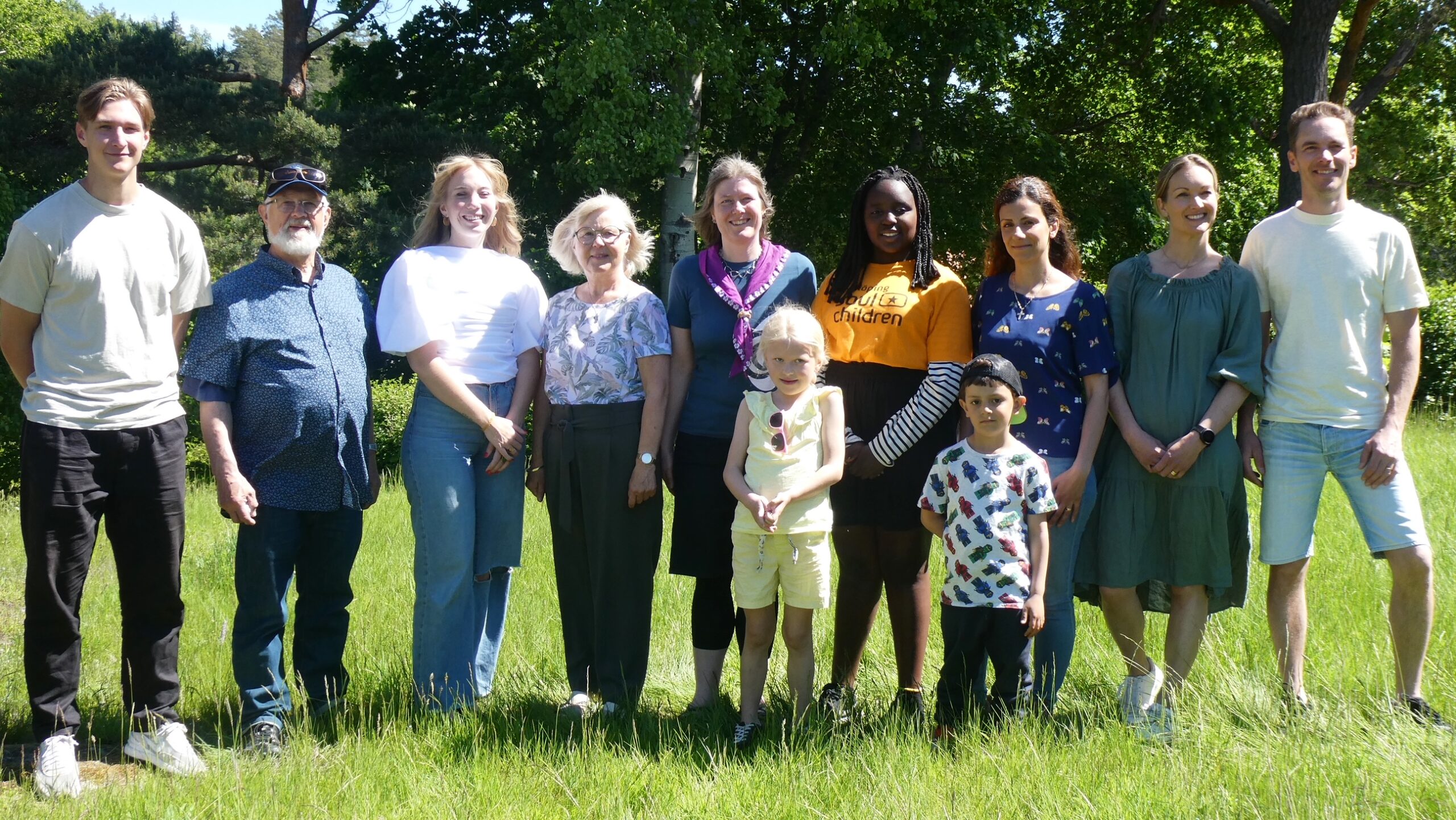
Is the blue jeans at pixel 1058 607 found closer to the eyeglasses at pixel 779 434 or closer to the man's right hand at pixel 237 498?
the eyeglasses at pixel 779 434

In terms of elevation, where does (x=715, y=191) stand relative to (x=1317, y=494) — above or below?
above

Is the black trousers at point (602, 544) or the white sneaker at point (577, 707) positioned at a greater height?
the black trousers at point (602, 544)

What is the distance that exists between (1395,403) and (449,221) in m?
3.75

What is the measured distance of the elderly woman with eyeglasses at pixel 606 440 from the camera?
4574 millimetres

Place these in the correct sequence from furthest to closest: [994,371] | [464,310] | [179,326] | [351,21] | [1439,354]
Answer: [351,21]
[1439,354]
[464,310]
[179,326]
[994,371]

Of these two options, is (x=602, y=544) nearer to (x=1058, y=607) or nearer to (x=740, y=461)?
(x=740, y=461)

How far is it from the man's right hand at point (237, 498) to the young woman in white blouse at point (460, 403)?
58 centimetres

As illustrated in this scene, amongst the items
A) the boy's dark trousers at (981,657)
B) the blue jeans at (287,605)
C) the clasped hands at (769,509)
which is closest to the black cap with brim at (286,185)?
the blue jeans at (287,605)

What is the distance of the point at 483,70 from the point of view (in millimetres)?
19391

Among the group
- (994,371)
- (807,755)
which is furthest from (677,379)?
(807,755)

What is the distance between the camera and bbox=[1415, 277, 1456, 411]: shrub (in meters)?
15.0

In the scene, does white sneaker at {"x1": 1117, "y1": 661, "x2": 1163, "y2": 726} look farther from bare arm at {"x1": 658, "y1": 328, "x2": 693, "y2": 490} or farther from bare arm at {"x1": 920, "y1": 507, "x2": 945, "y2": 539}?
bare arm at {"x1": 658, "y1": 328, "x2": 693, "y2": 490}

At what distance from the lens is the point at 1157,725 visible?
4156mm

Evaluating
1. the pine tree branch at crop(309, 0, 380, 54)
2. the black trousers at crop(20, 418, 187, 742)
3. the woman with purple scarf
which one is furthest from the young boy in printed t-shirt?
the pine tree branch at crop(309, 0, 380, 54)
